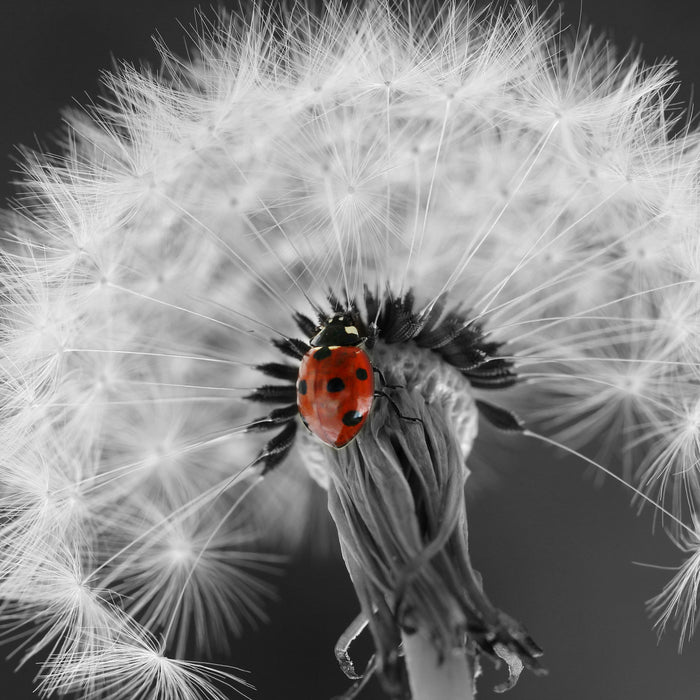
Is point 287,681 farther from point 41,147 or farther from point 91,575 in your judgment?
point 41,147

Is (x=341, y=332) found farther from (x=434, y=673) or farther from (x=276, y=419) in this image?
(x=434, y=673)

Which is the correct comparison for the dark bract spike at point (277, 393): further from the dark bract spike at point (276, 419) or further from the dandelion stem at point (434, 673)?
the dandelion stem at point (434, 673)

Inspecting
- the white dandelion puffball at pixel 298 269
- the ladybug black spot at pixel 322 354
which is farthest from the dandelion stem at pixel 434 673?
the ladybug black spot at pixel 322 354

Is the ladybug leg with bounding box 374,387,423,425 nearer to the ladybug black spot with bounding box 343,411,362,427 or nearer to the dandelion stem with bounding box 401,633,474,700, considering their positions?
the ladybug black spot with bounding box 343,411,362,427

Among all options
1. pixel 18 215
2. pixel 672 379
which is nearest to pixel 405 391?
pixel 672 379

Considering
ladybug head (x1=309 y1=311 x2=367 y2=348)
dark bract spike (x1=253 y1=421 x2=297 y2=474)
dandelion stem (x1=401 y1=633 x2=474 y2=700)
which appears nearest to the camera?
dandelion stem (x1=401 y1=633 x2=474 y2=700)

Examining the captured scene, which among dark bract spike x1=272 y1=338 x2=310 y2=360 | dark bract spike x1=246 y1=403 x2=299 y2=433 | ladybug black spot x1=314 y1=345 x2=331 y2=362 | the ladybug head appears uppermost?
dark bract spike x1=272 y1=338 x2=310 y2=360

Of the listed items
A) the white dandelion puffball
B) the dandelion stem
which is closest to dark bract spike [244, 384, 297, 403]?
the white dandelion puffball

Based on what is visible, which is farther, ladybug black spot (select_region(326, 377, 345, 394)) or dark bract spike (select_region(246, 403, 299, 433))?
dark bract spike (select_region(246, 403, 299, 433))
